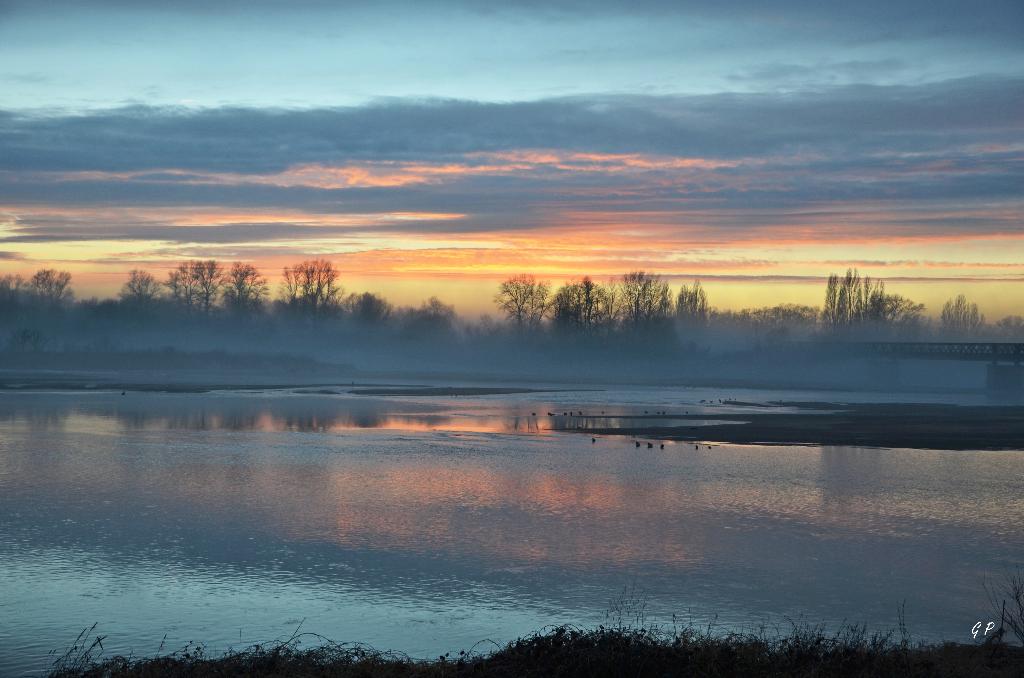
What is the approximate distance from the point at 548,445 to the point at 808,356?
10881 cm

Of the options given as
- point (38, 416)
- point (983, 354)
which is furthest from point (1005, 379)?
point (38, 416)

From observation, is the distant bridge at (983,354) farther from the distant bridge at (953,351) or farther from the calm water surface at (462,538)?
the calm water surface at (462,538)

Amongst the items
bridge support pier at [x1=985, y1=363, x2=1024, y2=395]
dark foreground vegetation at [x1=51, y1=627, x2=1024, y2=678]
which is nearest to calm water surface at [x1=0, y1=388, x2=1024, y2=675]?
dark foreground vegetation at [x1=51, y1=627, x2=1024, y2=678]

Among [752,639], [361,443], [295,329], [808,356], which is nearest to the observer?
[752,639]

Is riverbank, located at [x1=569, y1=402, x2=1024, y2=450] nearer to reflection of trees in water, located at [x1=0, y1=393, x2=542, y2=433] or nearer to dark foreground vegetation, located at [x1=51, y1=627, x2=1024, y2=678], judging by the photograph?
reflection of trees in water, located at [x1=0, y1=393, x2=542, y2=433]

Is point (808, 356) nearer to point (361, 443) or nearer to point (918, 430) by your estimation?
point (918, 430)

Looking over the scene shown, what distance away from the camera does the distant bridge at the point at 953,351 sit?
113m

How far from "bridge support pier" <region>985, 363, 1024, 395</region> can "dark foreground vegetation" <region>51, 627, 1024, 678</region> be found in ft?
330

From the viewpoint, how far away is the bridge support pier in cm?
10144

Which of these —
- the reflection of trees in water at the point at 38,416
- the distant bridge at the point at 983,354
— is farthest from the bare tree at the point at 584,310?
the reflection of trees in water at the point at 38,416

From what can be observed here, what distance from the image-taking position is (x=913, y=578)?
15.7 m

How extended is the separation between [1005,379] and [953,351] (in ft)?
65.1

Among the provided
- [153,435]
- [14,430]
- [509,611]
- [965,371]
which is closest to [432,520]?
[509,611]

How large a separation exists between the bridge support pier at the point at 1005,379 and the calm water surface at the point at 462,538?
2948 inches
